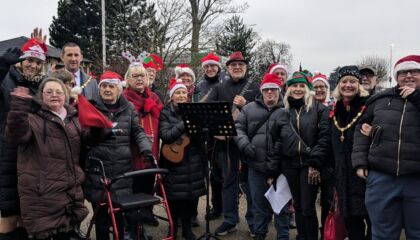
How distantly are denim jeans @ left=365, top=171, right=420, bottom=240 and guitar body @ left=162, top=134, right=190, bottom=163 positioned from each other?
7.31ft

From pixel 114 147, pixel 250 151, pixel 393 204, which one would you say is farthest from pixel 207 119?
pixel 393 204

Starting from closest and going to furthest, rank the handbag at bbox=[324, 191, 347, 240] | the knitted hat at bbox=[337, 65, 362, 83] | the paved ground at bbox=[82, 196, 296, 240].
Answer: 1. the knitted hat at bbox=[337, 65, 362, 83]
2. the handbag at bbox=[324, 191, 347, 240]
3. the paved ground at bbox=[82, 196, 296, 240]

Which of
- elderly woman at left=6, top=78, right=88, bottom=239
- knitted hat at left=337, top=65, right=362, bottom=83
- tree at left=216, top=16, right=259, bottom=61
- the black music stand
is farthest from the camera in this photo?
tree at left=216, top=16, right=259, bottom=61

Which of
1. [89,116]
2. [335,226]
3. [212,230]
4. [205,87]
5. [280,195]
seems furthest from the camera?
[205,87]

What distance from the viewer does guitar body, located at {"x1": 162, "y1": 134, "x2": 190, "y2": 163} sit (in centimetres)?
484

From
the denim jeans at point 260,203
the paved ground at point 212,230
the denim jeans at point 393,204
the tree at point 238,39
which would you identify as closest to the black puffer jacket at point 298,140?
the denim jeans at point 260,203

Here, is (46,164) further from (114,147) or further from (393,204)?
(393,204)

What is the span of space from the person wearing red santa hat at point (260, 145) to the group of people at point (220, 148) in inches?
0.5

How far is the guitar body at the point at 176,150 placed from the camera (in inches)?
191

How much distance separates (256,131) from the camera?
16.3 ft

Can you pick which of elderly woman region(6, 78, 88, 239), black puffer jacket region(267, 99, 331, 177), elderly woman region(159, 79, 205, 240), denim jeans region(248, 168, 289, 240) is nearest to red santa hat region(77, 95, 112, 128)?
elderly woman region(6, 78, 88, 239)

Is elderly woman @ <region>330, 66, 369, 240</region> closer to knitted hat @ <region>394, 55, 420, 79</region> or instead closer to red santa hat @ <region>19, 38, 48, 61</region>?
knitted hat @ <region>394, 55, 420, 79</region>

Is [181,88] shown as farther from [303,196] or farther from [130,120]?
[303,196]

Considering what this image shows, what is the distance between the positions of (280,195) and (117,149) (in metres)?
1.98
